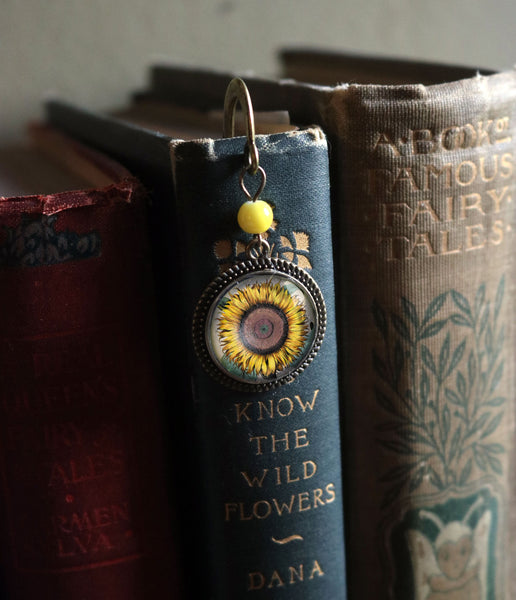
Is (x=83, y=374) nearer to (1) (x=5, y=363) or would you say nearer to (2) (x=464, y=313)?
(1) (x=5, y=363)

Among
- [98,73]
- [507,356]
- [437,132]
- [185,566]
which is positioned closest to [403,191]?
[437,132]

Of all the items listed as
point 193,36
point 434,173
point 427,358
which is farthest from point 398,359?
point 193,36

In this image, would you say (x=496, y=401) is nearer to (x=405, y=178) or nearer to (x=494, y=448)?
(x=494, y=448)

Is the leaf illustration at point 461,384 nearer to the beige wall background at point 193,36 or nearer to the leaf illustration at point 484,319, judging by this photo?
the leaf illustration at point 484,319

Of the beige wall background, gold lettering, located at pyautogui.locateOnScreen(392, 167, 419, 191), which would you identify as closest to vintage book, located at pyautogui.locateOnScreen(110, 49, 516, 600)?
gold lettering, located at pyautogui.locateOnScreen(392, 167, 419, 191)

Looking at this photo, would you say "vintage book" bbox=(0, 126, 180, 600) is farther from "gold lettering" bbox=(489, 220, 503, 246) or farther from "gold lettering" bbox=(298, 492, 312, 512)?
"gold lettering" bbox=(489, 220, 503, 246)

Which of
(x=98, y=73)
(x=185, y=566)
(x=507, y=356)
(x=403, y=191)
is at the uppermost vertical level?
(x=98, y=73)
